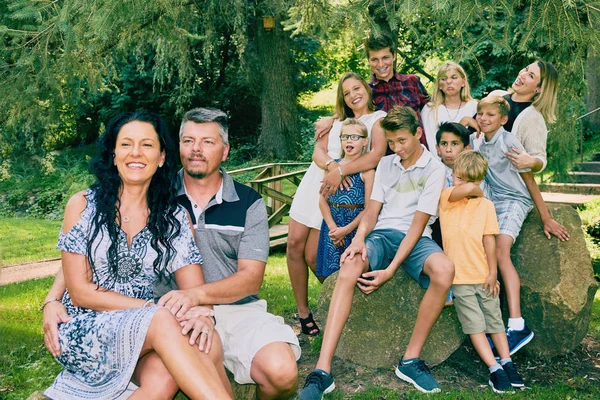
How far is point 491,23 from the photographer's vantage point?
4.32 m

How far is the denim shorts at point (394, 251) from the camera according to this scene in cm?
410

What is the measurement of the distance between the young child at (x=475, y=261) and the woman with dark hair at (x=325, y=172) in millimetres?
637

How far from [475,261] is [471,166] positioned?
61 centimetres

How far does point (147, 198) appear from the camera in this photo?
11.0ft

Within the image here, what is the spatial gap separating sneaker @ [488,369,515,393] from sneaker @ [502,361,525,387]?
0.18ft

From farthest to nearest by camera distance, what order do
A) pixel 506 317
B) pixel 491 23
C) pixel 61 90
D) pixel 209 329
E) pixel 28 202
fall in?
pixel 28 202 < pixel 61 90 < pixel 506 317 < pixel 491 23 < pixel 209 329

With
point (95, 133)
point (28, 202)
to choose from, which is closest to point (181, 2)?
point (28, 202)

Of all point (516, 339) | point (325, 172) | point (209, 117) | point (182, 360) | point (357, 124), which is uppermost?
point (209, 117)

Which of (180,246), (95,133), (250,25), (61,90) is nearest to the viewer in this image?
(180,246)

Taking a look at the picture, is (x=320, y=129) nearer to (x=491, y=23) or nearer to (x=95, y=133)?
(x=491, y=23)

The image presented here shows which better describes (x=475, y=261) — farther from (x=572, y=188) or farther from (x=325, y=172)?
(x=572, y=188)

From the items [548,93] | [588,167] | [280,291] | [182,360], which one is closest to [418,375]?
[182,360]

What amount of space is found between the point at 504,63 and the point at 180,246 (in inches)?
572

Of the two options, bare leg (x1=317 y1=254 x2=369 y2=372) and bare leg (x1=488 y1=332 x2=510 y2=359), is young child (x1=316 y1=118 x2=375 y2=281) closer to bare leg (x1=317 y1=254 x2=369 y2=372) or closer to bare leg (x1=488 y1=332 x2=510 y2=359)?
bare leg (x1=317 y1=254 x2=369 y2=372)
